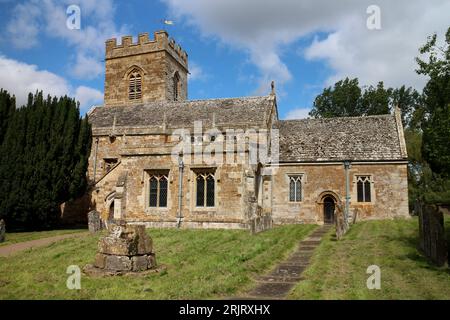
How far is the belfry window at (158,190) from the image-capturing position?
18680 mm

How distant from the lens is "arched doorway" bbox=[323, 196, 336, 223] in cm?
2295

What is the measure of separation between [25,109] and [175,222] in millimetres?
10775

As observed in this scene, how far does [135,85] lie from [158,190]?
1793cm

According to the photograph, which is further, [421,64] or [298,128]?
[298,128]

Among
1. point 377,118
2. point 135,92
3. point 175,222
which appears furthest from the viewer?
point 135,92

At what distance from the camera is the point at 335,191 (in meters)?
22.6

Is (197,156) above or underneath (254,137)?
underneath

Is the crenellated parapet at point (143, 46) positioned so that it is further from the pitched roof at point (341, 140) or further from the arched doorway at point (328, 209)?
the arched doorway at point (328, 209)

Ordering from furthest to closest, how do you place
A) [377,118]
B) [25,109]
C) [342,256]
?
[377,118] → [25,109] → [342,256]

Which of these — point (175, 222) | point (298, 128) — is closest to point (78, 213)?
point (175, 222)

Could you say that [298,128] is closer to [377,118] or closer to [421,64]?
[377,118]

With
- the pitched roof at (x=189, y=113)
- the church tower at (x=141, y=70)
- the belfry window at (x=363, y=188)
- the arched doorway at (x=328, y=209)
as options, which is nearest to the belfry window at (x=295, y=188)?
the arched doorway at (x=328, y=209)

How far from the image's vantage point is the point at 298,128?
87.1 ft

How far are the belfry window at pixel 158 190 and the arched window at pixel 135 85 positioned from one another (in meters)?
16.6
